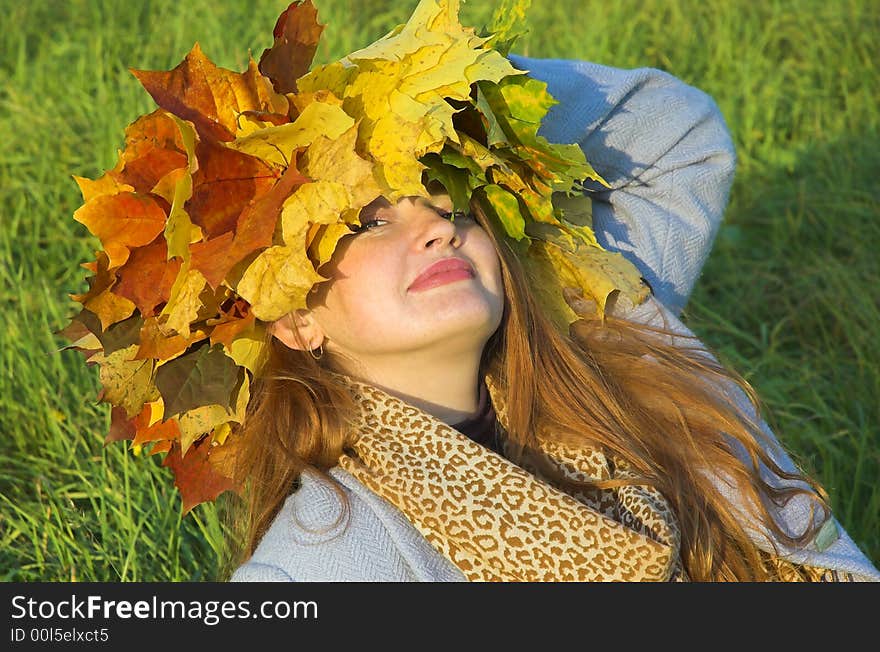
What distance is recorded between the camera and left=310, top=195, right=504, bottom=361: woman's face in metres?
2.13

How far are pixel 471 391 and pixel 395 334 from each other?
0.95 ft

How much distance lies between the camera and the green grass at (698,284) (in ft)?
8.99

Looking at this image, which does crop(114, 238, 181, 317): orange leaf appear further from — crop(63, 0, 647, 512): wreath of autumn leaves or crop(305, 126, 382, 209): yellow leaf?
crop(305, 126, 382, 209): yellow leaf

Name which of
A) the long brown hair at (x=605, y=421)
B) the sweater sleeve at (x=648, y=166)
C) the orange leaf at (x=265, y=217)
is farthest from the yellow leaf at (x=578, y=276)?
the orange leaf at (x=265, y=217)

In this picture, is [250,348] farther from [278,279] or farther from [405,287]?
[405,287]

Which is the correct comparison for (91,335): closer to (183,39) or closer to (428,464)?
(428,464)

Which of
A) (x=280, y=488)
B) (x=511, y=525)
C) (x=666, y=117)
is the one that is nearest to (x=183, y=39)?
(x=666, y=117)

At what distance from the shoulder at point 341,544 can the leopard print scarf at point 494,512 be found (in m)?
0.03

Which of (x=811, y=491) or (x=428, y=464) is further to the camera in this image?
(x=811, y=491)

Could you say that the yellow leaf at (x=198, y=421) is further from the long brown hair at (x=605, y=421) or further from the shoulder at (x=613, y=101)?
the shoulder at (x=613, y=101)

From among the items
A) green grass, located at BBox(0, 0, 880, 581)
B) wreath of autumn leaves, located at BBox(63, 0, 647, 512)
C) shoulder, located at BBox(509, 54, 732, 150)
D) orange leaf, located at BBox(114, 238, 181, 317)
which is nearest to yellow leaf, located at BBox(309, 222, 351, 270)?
wreath of autumn leaves, located at BBox(63, 0, 647, 512)

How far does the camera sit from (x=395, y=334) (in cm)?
215

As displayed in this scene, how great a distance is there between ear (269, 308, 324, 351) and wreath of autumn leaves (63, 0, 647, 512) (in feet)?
0.39

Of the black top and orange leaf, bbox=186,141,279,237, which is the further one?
the black top
